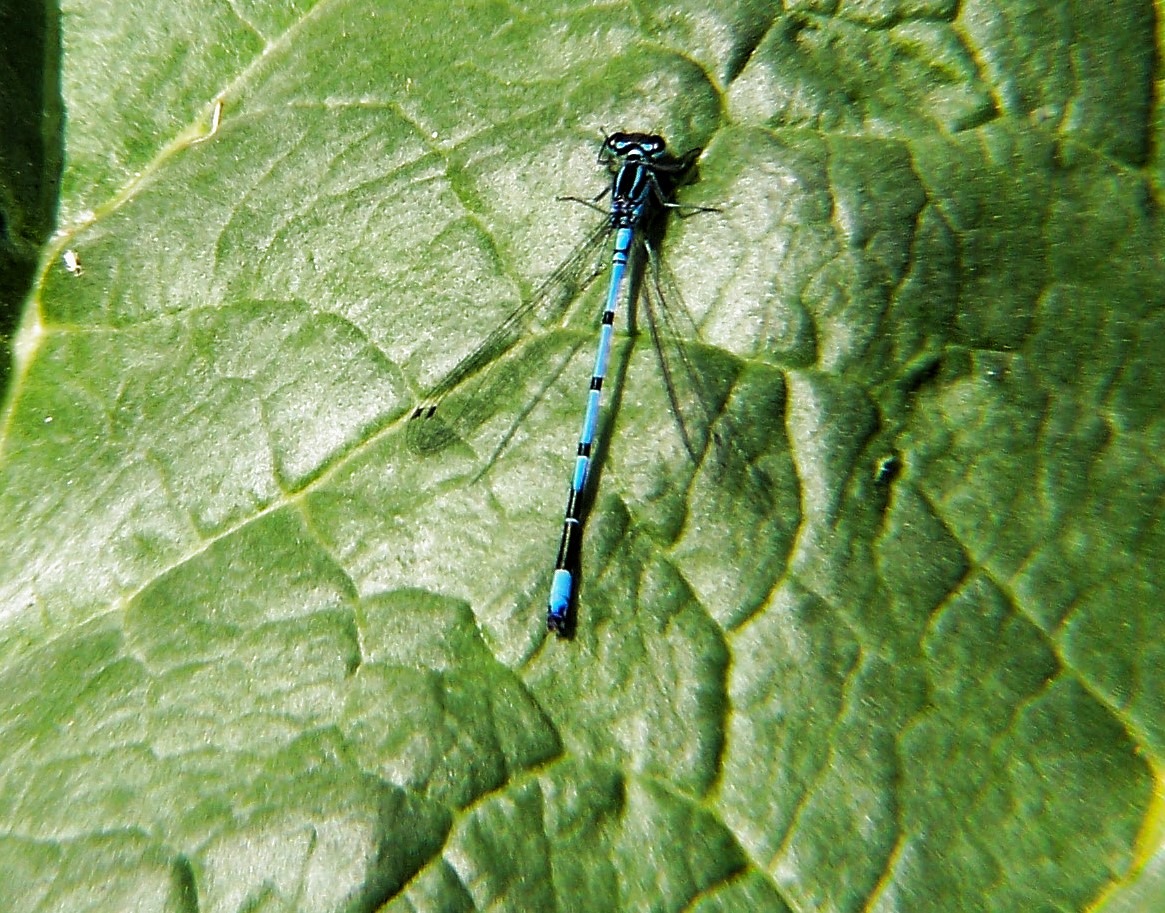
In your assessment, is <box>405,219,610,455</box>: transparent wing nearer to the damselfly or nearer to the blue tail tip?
the damselfly

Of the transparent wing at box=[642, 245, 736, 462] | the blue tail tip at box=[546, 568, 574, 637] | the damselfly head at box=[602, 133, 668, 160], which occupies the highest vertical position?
the damselfly head at box=[602, 133, 668, 160]

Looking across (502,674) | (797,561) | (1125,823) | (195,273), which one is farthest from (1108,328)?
(195,273)

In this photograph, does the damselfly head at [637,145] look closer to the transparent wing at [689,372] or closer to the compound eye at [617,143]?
the compound eye at [617,143]

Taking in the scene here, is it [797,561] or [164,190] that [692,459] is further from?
[164,190]

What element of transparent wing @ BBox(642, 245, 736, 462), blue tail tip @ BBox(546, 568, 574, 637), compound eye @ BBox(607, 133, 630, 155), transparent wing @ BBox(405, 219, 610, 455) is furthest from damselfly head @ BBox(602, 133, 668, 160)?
blue tail tip @ BBox(546, 568, 574, 637)

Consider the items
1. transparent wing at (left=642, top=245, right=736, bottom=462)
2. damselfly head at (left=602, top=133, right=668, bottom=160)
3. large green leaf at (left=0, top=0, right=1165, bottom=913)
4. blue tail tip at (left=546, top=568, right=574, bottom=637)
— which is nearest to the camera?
large green leaf at (left=0, top=0, right=1165, bottom=913)

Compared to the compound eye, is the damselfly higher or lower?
lower
